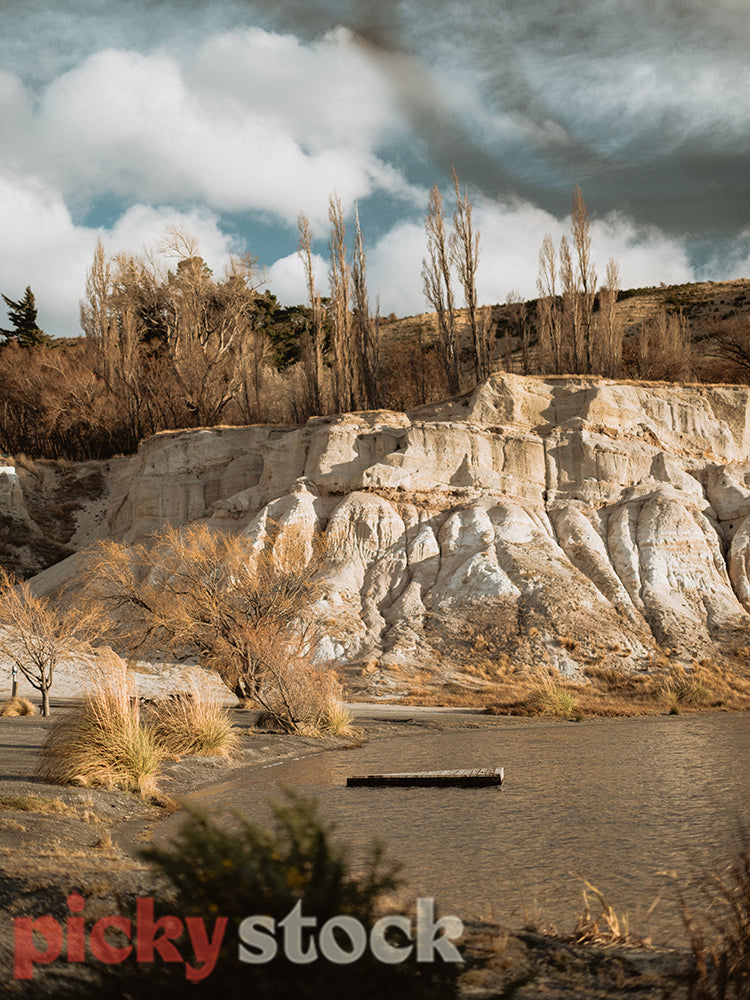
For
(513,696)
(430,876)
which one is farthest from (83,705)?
(513,696)

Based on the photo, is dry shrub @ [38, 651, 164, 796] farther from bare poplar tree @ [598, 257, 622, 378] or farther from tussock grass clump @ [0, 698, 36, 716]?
bare poplar tree @ [598, 257, 622, 378]

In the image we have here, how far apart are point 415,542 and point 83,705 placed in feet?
64.0

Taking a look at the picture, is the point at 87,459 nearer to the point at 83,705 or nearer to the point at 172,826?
the point at 83,705

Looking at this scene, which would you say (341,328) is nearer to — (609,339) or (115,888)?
(609,339)

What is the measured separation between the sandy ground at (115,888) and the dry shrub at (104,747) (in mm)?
296

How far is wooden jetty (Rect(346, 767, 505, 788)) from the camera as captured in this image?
11.1m

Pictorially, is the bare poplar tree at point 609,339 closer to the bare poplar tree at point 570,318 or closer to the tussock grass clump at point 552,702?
the bare poplar tree at point 570,318

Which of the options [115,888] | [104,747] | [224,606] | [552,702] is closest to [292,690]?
[224,606]

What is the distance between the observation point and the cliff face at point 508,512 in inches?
1042

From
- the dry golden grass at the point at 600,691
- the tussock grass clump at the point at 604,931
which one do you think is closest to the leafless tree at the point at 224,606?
the dry golden grass at the point at 600,691

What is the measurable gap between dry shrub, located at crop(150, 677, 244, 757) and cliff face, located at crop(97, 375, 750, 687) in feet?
36.4

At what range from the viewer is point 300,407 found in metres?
41.8

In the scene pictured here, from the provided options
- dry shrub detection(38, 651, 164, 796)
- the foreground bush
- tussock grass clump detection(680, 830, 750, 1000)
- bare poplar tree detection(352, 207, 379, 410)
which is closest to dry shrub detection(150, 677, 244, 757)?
dry shrub detection(38, 651, 164, 796)

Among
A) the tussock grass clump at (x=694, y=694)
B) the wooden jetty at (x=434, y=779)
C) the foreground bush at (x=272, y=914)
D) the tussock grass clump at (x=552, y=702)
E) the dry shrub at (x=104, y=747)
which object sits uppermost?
the foreground bush at (x=272, y=914)
